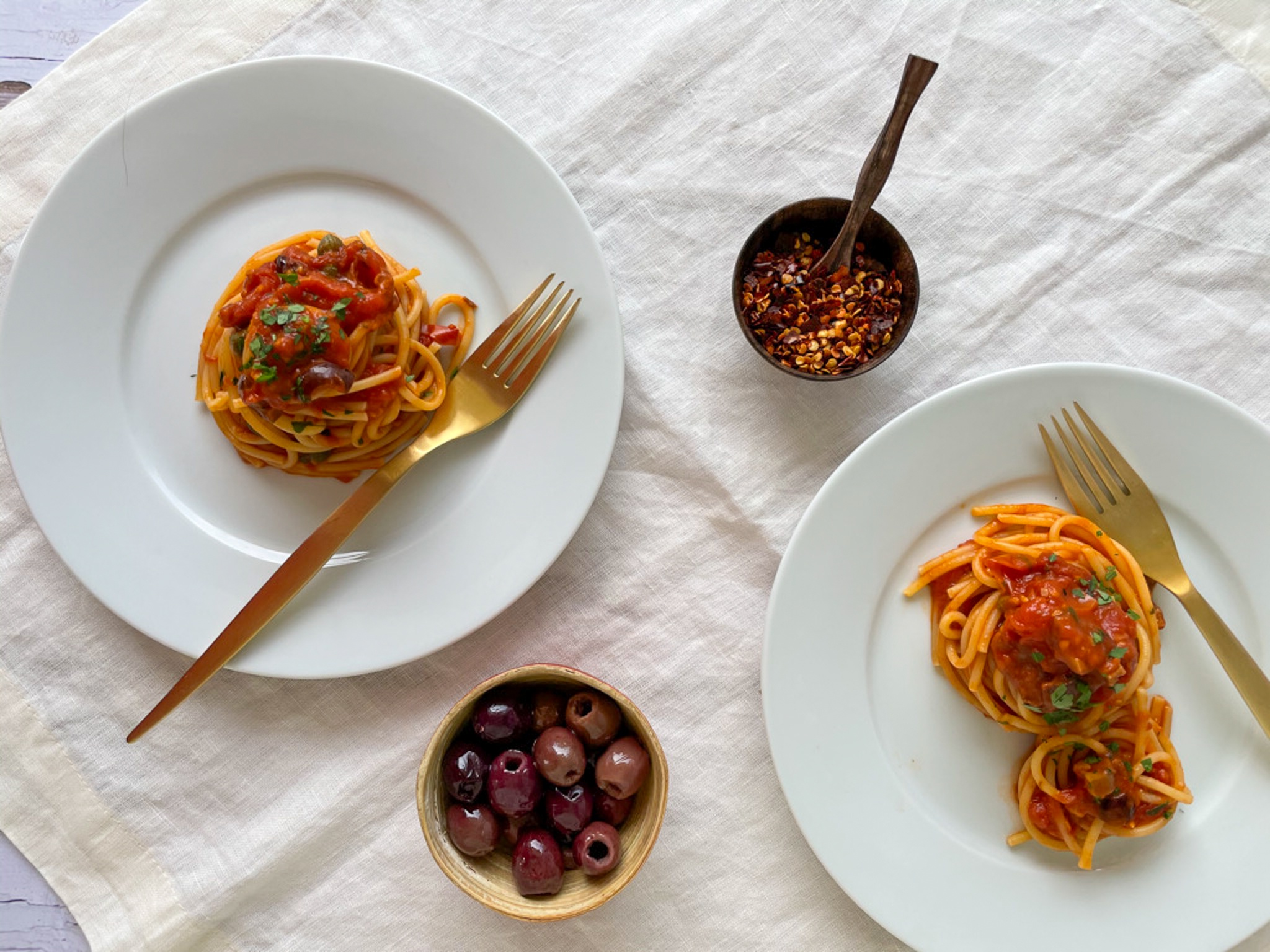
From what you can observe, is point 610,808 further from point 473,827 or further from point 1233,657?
point 1233,657

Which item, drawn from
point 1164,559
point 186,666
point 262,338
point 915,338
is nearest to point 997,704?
point 1164,559

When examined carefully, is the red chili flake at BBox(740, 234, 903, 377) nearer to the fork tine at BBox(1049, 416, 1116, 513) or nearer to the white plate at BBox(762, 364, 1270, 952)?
the white plate at BBox(762, 364, 1270, 952)

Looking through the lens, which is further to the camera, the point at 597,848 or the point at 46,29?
the point at 46,29

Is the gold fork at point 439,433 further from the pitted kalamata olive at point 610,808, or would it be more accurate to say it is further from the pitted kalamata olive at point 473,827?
the pitted kalamata olive at point 610,808

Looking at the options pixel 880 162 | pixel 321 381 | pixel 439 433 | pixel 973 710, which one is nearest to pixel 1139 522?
pixel 973 710

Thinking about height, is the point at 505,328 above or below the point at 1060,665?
above

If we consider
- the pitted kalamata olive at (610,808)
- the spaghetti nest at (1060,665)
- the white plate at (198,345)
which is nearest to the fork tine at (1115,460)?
the spaghetti nest at (1060,665)

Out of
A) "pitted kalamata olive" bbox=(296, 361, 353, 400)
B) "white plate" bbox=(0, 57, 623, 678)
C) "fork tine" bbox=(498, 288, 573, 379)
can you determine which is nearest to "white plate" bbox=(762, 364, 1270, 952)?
"white plate" bbox=(0, 57, 623, 678)
